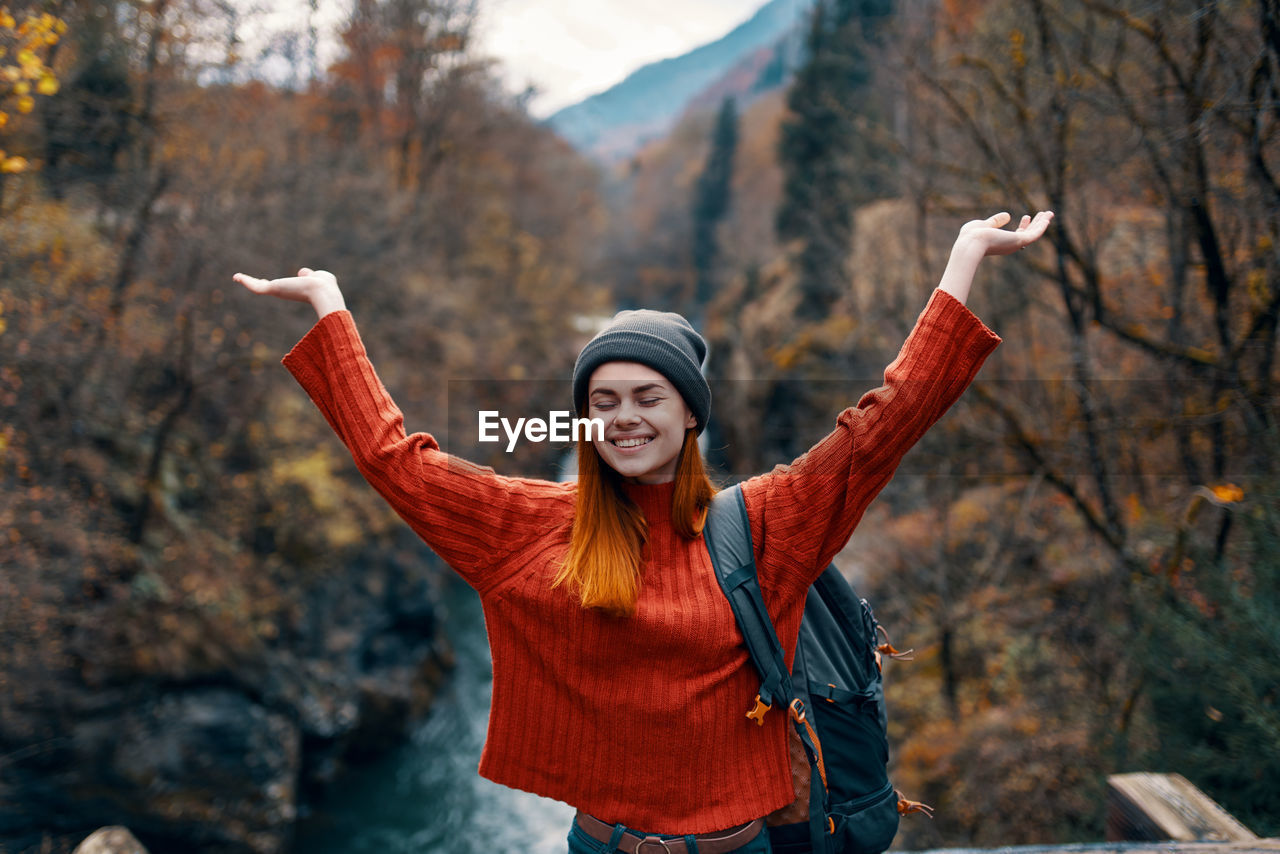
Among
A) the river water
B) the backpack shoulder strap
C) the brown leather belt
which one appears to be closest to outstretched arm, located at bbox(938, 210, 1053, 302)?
the backpack shoulder strap

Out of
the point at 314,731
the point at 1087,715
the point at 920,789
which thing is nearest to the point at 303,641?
the point at 314,731

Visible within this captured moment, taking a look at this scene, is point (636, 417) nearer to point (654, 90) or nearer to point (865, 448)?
point (865, 448)

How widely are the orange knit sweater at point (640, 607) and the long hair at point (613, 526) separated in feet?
0.14

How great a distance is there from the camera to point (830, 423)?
13.9 m

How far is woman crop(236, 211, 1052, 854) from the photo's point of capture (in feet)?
4.96

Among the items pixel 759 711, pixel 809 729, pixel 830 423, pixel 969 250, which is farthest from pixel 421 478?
pixel 830 423

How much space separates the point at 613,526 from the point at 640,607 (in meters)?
0.18

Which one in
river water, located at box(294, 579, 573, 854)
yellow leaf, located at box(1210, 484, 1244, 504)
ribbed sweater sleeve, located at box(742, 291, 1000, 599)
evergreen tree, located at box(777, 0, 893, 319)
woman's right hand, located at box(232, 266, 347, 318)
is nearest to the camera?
ribbed sweater sleeve, located at box(742, 291, 1000, 599)

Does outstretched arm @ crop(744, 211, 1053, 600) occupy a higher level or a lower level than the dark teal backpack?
higher

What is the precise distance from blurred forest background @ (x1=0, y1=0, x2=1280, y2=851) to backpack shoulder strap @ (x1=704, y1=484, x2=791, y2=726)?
153 cm

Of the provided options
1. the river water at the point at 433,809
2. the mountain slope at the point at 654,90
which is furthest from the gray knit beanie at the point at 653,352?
the mountain slope at the point at 654,90

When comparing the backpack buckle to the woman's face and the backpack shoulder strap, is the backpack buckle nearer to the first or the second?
the backpack shoulder strap

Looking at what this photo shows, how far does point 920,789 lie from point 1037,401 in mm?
4193

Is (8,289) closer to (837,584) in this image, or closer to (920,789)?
(837,584)
